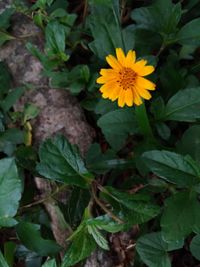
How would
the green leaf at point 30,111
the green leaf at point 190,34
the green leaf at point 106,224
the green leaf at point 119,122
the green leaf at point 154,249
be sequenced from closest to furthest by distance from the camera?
the green leaf at point 106,224
the green leaf at point 154,249
the green leaf at point 119,122
the green leaf at point 190,34
the green leaf at point 30,111

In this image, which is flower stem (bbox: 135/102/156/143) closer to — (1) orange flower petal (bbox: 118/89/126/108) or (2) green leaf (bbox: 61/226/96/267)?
(1) orange flower petal (bbox: 118/89/126/108)

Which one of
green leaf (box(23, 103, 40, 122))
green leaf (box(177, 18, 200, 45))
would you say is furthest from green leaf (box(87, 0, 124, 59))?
green leaf (box(23, 103, 40, 122))

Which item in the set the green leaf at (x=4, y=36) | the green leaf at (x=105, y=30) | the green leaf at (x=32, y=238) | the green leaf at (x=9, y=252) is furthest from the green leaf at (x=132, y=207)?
the green leaf at (x=4, y=36)

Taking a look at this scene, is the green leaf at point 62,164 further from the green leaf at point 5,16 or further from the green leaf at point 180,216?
the green leaf at point 5,16

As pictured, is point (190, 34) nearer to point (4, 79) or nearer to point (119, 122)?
point (119, 122)

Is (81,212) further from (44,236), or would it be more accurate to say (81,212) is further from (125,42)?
(125,42)

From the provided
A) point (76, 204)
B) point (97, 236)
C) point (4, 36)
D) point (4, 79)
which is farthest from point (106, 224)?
point (4, 36)
